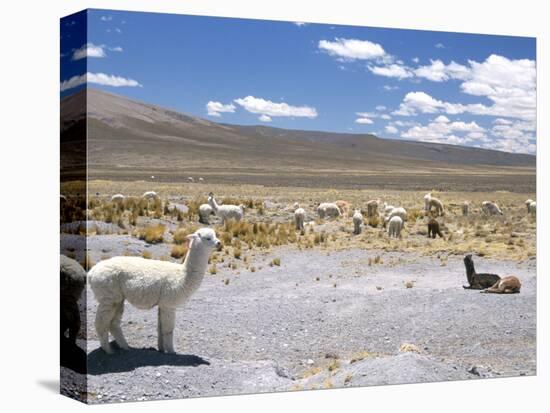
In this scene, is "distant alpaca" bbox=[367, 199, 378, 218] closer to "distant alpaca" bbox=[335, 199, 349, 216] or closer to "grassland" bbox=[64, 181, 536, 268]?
"grassland" bbox=[64, 181, 536, 268]

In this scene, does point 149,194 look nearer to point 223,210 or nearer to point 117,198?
point 117,198

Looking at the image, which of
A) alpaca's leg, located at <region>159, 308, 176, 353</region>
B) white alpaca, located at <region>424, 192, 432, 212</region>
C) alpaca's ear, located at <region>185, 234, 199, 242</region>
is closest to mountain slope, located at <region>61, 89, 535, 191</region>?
white alpaca, located at <region>424, 192, 432, 212</region>

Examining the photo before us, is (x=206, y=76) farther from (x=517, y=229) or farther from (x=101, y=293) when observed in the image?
(x=517, y=229)

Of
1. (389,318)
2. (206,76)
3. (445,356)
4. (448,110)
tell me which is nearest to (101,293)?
(206,76)

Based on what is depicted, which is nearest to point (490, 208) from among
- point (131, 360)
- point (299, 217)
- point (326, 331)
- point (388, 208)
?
point (388, 208)

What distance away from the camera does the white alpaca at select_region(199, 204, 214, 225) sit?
1270 cm

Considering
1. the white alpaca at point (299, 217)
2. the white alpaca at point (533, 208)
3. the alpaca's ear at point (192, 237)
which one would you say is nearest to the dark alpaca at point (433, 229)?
the white alpaca at point (533, 208)

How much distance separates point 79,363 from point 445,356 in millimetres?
5362

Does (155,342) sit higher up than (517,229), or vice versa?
(517,229)

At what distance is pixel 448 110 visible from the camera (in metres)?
14.5

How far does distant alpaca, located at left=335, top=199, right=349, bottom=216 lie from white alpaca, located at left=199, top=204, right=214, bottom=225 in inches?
80.2

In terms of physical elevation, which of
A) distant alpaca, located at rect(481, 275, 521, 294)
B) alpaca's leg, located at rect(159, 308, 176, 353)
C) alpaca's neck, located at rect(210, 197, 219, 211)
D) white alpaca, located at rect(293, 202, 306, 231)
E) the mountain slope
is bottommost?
alpaca's leg, located at rect(159, 308, 176, 353)

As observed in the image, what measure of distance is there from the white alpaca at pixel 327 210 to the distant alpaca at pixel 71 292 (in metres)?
3.73

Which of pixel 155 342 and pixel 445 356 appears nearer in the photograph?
pixel 155 342
